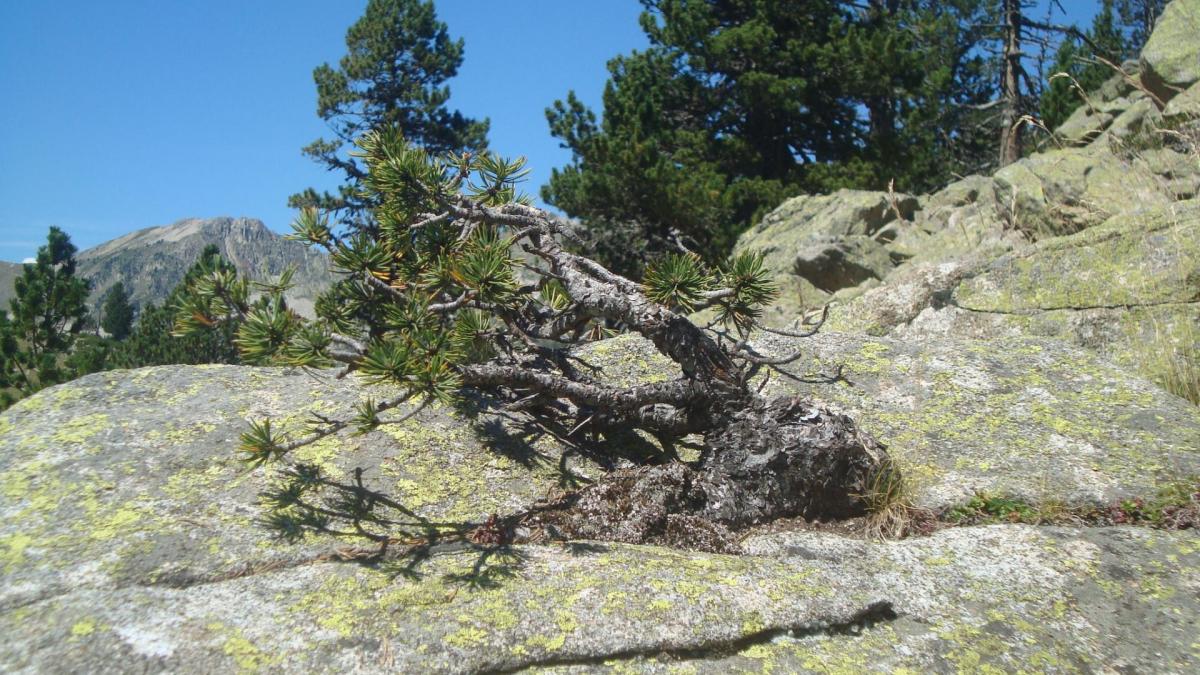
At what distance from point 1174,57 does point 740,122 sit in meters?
13.1

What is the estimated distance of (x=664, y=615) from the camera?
9.84ft

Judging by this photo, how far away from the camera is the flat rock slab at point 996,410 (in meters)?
4.08

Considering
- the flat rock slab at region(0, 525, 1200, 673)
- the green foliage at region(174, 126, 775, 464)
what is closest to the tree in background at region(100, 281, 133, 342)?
the green foliage at region(174, 126, 775, 464)

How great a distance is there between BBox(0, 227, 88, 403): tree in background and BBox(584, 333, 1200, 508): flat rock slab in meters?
17.0

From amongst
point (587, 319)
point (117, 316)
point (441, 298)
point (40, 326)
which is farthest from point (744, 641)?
point (117, 316)

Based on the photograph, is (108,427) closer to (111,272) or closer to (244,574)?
(244,574)

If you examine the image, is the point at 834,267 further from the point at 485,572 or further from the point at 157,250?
the point at 157,250

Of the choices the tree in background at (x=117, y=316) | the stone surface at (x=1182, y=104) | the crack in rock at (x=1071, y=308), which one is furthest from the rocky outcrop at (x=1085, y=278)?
the tree in background at (x=117, y=316)

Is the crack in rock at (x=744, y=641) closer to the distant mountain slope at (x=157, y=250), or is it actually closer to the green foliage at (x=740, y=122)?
the green foliage at (x=740, y=122)

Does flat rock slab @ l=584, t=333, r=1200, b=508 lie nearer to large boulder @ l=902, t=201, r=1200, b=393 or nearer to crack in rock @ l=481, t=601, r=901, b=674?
large boulder @ l=902, t=201, r=1200, b=393

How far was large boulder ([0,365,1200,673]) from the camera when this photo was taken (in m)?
2.80

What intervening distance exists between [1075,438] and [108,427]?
4.58 meters

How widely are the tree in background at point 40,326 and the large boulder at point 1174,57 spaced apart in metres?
20.7

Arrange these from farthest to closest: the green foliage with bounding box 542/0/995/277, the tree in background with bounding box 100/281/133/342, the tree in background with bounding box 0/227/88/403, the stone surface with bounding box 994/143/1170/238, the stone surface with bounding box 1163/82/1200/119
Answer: the tree in background with bounding box 100/281/133/342 → the green foliage with bounding box 542/0/995/277 → the tree in background with bounding box 0/227/88/403 → the stone surface with bounding box 1163/82/1200/119 → the stone surface with bounding box 994/143/1170/238
